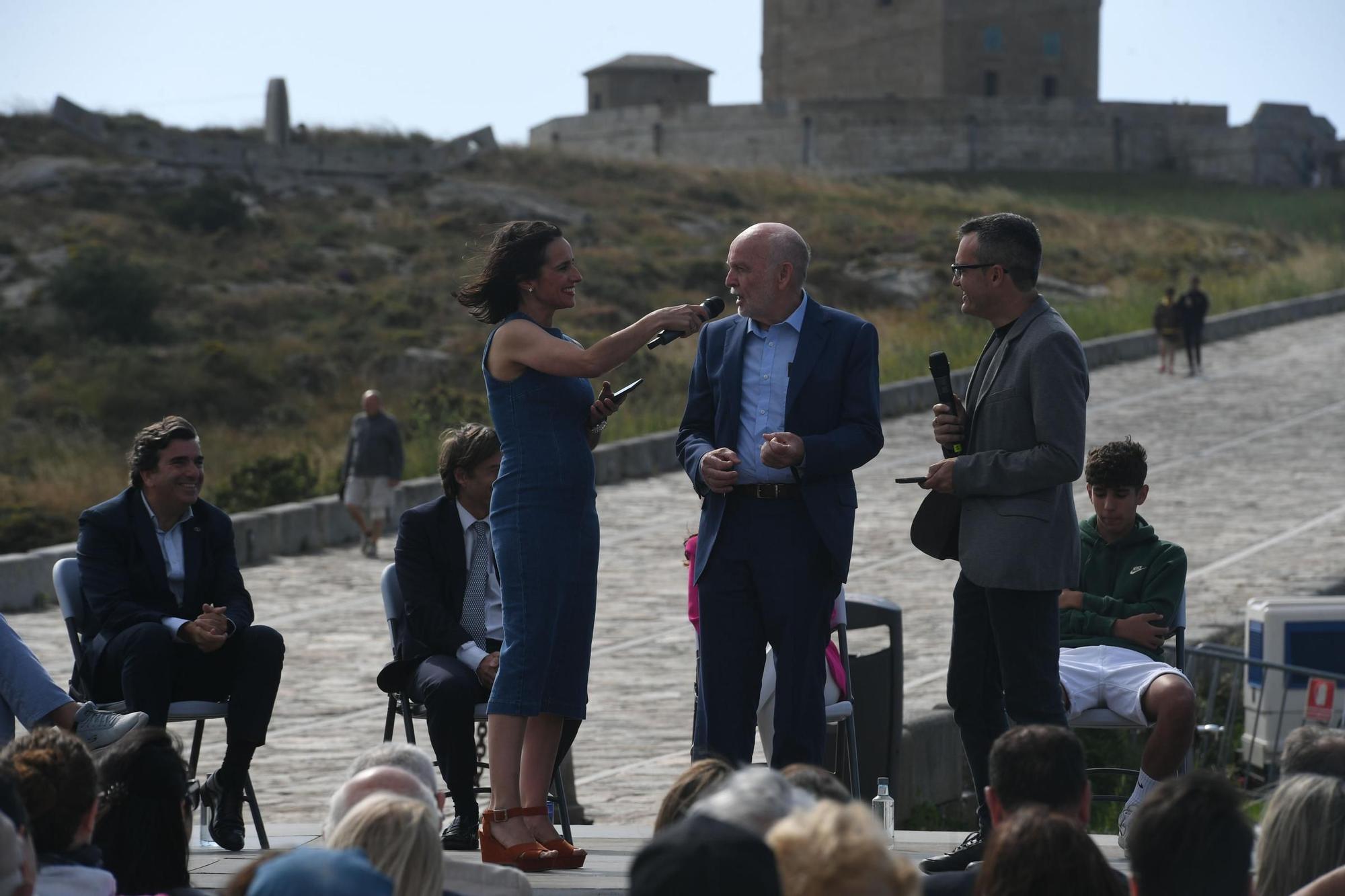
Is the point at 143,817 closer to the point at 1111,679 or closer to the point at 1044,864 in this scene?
the point at 1044,864

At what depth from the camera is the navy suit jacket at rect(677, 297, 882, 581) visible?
5.39 metres

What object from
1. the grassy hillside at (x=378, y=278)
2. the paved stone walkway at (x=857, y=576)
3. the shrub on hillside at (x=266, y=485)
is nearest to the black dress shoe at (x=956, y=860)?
the paved stone walkway at (x=857, y=576)

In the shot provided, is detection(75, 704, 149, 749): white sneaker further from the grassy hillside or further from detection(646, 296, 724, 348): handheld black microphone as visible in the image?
the grassy hillside

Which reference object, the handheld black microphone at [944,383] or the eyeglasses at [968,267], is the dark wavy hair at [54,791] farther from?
the eyeglasses at [968,267]

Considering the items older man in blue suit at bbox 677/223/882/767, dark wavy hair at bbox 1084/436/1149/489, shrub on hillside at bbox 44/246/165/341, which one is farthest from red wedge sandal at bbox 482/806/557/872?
shrub on hillside at bbox 44/246/165/341

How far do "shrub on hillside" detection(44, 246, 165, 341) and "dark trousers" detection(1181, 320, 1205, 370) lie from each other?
21498 millimetres

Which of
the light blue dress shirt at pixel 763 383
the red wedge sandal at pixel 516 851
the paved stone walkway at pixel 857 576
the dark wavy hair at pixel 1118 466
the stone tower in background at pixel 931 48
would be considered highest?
the stone tower in background at pixel 931 48

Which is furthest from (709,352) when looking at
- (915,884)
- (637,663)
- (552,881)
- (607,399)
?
(637,663)

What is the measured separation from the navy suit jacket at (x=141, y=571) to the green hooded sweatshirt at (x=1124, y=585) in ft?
9.49

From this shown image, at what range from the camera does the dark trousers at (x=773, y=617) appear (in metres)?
5.40

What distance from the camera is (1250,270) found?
4206 cm

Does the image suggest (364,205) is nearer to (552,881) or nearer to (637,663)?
(637,663)

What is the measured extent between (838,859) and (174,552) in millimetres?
4153

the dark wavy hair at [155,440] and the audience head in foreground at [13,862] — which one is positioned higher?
the dark wavy hair at [155,440]
